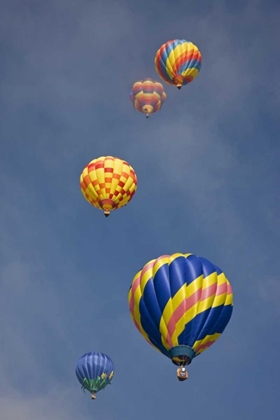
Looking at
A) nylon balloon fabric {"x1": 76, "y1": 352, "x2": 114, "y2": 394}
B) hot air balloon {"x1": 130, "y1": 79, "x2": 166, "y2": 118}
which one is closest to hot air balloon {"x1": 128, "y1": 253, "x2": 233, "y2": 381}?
nylon balloon fabric {"x1": 76, "y1": 352, "x2": 114, "y2": 394}

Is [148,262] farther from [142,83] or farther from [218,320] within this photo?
[142,83]

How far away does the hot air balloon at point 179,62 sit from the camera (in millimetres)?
45344

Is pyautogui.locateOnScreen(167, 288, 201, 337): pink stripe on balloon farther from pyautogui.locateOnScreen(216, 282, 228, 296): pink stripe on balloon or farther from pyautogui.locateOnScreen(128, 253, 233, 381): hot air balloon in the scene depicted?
pyautogui.locateOnScreen(216, 282, 228, 296): pink stripe on balloon

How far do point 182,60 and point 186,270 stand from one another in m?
17.7

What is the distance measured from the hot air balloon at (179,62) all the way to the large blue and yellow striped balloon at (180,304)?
16426 millimetres

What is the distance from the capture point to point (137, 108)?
1780 inches

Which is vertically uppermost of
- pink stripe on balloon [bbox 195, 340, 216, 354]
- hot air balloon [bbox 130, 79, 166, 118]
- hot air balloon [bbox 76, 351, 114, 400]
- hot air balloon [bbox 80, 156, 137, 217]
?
hot air balloon [bbox 130, 79, 166, 118]

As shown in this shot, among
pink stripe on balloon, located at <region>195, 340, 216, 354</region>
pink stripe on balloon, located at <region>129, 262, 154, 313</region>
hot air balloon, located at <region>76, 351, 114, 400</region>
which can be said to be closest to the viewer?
pink stripe on balloon, located at <region>195, 340, 216, 354</region>

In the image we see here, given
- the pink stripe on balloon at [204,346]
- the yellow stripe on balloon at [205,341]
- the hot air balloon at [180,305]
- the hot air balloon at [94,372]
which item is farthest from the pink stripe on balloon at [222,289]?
the hot air balloon at [94,372]

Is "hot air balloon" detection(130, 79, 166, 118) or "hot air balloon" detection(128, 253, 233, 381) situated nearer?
"hot air balloon" detection(128, 253, 233, 381)

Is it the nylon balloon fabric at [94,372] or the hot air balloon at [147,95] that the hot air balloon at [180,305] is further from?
the hot air balloon at [147,95]

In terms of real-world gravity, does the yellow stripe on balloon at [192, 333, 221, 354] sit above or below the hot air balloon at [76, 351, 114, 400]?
below

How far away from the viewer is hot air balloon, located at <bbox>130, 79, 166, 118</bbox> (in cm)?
4481

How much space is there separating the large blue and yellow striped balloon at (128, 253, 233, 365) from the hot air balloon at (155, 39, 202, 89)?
647 inches
